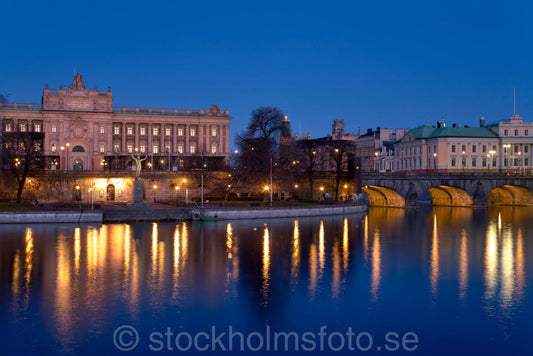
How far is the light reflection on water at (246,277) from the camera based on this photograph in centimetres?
2572

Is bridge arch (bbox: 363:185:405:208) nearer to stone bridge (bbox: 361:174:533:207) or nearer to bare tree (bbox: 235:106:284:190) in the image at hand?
stone bridge (bbox: 361:174:533:207)

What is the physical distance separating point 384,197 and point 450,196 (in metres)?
15.2

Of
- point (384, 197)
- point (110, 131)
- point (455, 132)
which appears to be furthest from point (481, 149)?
point (110, 131)

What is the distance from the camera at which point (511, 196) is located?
113 m

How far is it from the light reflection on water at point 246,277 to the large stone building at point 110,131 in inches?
2582

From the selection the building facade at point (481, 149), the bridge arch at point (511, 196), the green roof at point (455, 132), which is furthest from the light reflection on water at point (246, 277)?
the green roof at point (455, 132)

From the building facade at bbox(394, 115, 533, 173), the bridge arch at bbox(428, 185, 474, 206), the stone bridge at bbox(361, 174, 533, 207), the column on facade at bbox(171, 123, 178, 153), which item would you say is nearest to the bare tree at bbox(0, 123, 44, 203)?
the column on facade at bbox(171, 123, 178, 153)

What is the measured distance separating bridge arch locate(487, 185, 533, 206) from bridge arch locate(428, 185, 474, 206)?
22.3 ft

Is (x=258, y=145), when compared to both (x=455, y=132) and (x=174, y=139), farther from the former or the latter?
(x=455, y=132)

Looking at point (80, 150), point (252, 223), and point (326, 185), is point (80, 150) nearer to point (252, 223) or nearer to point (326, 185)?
point (326, 185)

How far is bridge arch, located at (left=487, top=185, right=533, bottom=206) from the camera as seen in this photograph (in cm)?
10889

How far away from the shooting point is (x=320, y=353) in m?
21.3

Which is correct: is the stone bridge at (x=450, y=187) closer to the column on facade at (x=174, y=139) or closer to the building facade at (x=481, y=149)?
the building facade at (x=481, y=149)

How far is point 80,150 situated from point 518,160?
11016 cm
